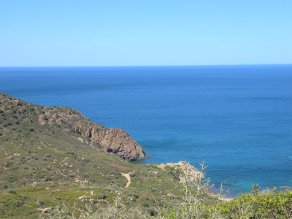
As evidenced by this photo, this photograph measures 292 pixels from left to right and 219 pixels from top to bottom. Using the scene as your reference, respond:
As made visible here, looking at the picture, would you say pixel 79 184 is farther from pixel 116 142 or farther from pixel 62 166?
pixel 116 142

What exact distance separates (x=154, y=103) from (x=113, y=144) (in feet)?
274

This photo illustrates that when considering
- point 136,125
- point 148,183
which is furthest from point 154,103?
point 148,183

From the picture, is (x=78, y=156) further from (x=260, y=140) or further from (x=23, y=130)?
(x=260, y=140)

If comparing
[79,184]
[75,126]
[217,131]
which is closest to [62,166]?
[79,184]

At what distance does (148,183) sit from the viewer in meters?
41.4

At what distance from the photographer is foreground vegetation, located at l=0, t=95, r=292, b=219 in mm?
17391

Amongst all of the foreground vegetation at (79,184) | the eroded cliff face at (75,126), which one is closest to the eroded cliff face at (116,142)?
the eroded cliff face at (75,126)

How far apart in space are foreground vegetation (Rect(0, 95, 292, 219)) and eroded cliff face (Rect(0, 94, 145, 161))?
0.24 m

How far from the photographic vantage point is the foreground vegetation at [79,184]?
17391mm

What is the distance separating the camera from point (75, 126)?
2613 inches

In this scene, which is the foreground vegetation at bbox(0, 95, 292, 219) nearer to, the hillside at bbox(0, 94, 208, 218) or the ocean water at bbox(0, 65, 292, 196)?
the hillside at bbox(0, 94, 208, 218)

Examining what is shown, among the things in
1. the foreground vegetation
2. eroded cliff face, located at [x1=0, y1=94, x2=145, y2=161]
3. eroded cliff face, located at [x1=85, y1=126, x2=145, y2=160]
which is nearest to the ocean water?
eroded cliff face, located at [x1=85, y1=126, x2=145, y2=160]

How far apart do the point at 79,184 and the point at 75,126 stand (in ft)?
104

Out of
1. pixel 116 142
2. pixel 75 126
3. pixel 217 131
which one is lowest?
pixel 217 131
